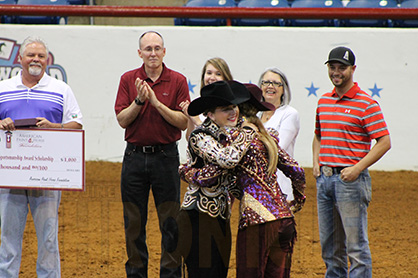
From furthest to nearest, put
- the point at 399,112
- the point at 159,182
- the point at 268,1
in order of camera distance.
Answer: the point at 268,1 < the point at 399,112 < the point at 159,182

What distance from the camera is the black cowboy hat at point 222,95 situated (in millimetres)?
4129

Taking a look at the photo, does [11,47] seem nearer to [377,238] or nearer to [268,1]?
[268,1]

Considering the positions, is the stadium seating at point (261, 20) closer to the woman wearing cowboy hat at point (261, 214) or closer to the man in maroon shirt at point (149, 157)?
the man in maroon shirt at point (149, 157)

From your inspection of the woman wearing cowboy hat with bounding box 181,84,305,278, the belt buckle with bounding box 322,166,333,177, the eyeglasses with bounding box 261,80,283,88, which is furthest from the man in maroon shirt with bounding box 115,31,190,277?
the belt buckle with bounding box 322,166,333,177

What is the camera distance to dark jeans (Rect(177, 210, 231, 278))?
13.7ft

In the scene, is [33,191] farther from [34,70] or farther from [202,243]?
[202,243]

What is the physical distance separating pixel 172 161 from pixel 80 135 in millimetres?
902

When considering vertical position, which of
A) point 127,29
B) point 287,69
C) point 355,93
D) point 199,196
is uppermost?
point 127,29

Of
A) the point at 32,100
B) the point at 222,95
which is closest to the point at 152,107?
the point at 32,100

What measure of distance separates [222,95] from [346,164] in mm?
1463

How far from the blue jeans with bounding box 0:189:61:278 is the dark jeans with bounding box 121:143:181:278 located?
2.20ft

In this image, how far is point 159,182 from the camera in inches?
211

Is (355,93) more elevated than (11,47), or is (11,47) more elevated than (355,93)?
(11,47)

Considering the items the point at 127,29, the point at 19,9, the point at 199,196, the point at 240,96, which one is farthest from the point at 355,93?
the point at 19,9
